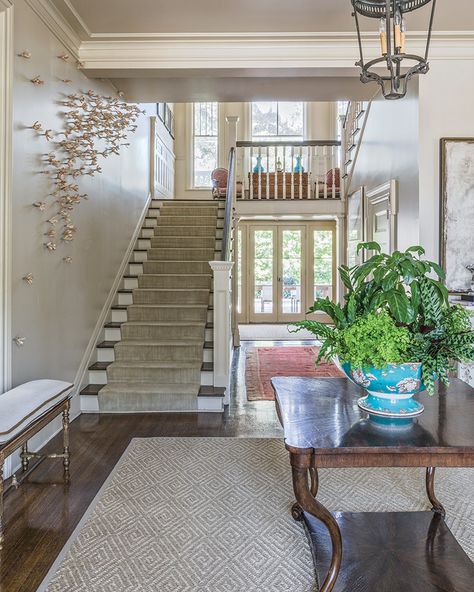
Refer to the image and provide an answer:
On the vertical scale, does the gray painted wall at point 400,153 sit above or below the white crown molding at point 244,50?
below

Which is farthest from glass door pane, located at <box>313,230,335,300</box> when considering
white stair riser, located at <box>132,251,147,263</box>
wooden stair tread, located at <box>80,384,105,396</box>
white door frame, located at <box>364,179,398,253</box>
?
wooden stair tread, located at <box>80,384,105,396</box>

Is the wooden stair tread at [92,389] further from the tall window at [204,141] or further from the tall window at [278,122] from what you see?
the tall window at [278,122]

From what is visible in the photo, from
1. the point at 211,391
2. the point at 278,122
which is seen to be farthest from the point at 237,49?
the point at 278,122

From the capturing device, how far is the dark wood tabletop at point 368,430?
4.72 ft

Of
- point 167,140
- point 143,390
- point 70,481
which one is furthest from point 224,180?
point 70,481

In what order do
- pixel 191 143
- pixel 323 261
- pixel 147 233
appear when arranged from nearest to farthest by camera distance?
1. pixel 147 233
2. pixel 323 261
3. pixel 191 143

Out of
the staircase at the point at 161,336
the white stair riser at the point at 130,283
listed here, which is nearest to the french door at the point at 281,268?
the staircase at the point at 161,336

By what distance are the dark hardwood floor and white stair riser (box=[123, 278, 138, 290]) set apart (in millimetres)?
1735

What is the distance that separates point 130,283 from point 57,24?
266cm

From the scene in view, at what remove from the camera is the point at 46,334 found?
3.16 metres

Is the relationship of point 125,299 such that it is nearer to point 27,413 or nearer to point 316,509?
point 27,413

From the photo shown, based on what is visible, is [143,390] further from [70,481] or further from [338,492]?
[338,492]

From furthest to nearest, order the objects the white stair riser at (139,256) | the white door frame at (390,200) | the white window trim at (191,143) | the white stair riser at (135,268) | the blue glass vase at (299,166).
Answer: the white window trim at (191,143)
the blue glass vase at (299,166)
the white stair riser at (139,256)
the white stair riser at (135,268)
the white door frame at (390,200)

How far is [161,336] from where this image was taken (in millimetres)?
4469
